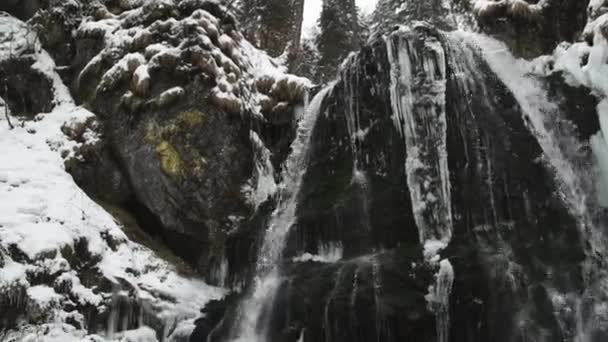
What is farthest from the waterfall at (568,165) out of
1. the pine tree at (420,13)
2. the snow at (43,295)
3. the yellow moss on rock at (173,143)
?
the pine tree at (420,13)

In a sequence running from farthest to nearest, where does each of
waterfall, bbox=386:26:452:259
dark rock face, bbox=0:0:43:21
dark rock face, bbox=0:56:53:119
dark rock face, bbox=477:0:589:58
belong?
dark rock face, bbox=0:0:43:21
dark rock face, bbox=0:56:53:119
dark rock face, bbox=477:0:589:58
waterfall, bbox=386:26:452:259

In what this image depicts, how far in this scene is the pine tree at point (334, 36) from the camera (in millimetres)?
20823

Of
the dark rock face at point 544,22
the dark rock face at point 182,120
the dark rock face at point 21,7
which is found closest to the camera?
the dark rock face at point 182,120

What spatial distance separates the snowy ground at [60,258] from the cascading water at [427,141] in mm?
3525

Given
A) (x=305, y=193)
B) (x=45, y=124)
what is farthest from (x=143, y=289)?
(x=45, y=124)

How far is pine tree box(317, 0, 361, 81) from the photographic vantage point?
68.3ft

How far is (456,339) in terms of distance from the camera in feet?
24.8

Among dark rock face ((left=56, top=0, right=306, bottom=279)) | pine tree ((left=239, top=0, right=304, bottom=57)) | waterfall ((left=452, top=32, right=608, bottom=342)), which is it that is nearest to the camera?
waterfall ((left=452, top=32, right=608, bottom=342))

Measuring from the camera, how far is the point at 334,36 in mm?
21562

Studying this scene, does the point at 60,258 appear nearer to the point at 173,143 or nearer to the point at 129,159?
the point at 129,159

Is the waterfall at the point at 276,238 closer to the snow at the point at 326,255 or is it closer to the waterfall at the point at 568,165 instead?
the snow at the point at 326,255

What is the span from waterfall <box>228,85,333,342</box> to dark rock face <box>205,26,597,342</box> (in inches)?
7.6

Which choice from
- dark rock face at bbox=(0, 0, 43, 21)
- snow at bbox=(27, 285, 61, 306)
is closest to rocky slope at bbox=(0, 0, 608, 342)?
snow at bbox=(27, 285, 61, 306)

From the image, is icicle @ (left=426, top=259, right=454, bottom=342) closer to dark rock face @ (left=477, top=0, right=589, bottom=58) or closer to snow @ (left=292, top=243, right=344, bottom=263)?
snow @ (left=292, top=243, right=344, bottom=263)
